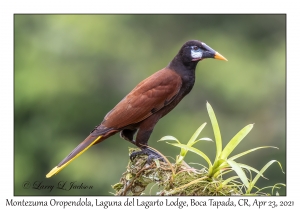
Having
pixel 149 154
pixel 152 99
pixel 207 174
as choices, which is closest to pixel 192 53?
pixel 152 99

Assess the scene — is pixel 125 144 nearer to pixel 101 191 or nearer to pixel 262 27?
pixel 101 191

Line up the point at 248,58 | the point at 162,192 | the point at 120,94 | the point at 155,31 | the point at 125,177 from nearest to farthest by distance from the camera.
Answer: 1. the point at 162,192
2. the point at 125,177
3. the point at 120,94
4. the point at 248,58
5. the point at 155,31

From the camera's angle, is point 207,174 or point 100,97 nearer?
point 207,174

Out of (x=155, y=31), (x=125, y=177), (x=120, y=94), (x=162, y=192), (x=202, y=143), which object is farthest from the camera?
(x=155, y=31)

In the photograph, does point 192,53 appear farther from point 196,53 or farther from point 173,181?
point 173,181

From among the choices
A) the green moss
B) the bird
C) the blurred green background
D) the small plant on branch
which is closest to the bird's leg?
the bird

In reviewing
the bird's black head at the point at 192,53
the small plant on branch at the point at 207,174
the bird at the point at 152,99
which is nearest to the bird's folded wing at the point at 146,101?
the bird at the point at 152,99

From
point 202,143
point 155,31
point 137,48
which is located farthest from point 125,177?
point 155,31
